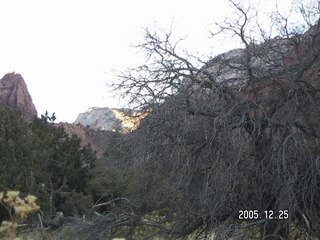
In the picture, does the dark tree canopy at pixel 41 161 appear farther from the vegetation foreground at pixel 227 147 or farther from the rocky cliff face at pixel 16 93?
the rocky cliff face at pixel 16 93

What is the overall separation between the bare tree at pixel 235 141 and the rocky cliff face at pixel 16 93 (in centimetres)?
4458

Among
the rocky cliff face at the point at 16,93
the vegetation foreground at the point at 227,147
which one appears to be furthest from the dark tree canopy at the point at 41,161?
the rocky cliff face at the point at 16,93

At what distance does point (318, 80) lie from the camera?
365 inches

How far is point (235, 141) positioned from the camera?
812 cm

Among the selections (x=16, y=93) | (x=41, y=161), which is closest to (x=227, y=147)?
(x=41, y=161)

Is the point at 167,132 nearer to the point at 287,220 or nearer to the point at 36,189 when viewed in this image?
the point at 287,220

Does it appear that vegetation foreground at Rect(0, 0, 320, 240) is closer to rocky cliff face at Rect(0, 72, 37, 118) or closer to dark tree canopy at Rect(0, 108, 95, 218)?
dark tree canopy at Rect(0, 108, 95, 218)

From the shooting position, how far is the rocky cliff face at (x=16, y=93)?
174 ft

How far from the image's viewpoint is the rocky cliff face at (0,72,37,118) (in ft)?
174

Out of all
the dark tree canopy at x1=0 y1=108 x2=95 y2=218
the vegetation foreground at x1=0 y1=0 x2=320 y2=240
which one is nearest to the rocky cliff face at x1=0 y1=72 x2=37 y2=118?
the dark tree canopy at x1=0 y1=108 x2=95 y2=218

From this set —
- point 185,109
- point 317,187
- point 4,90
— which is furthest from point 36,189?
point 4,90

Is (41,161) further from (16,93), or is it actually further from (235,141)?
(16,93)

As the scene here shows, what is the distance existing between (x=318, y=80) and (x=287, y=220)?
252 centimetres

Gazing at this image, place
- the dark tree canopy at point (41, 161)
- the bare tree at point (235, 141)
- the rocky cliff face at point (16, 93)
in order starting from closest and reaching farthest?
the bare tree at point (235, 141)
the dark tree canopy at point (41, 161)
the rocky cliff face at point (16, 93)
